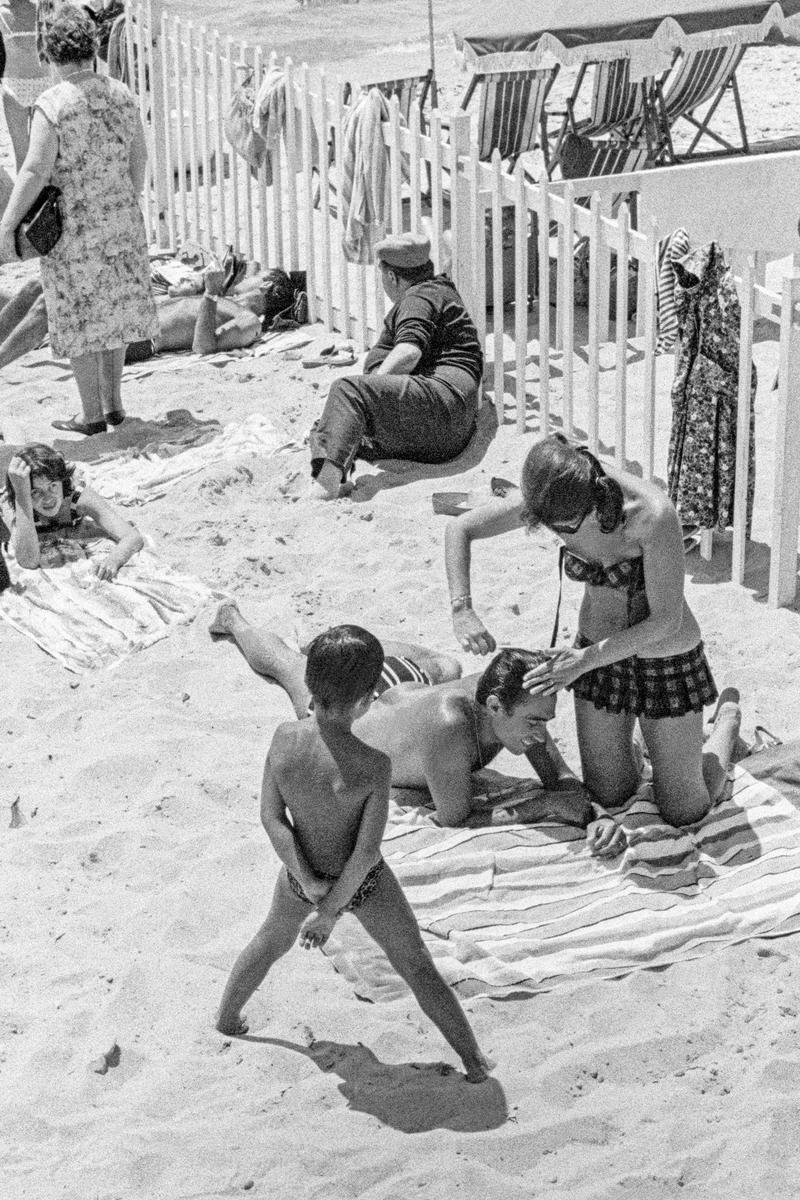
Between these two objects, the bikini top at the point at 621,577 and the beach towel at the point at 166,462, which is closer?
the bikini top at the point at 621,577

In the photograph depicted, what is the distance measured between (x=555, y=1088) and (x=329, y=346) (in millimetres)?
5717

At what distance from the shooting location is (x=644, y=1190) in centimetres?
331

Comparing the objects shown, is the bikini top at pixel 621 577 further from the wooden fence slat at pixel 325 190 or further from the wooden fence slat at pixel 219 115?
the wooden fence slat at pixel 219 115

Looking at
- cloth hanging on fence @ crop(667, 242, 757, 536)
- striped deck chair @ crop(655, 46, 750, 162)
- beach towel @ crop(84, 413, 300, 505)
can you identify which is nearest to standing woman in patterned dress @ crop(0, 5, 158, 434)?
beach towel @ crop(84, 413, 300, 505)

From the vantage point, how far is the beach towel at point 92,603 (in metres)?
5.82

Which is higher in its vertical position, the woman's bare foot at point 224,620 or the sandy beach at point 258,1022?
the woman's bare foot at point 224,620

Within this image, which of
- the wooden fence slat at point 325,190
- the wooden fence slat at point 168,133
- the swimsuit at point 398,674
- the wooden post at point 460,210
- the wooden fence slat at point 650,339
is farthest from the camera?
the wooden fence slat at point 168,133

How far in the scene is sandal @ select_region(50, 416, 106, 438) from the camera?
796 centimetres

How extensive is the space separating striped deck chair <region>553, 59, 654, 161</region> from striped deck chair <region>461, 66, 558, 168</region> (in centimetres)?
44

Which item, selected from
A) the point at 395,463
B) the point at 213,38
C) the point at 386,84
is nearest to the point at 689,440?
the point at 395,463

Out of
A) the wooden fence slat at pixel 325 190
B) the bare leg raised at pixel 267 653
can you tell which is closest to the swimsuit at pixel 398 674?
the bare leg raised at pixel 267 653

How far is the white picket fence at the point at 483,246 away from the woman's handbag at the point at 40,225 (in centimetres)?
167

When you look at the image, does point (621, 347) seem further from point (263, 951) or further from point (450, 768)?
point (263, 951)

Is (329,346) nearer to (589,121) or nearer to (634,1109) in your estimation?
(589,121)
